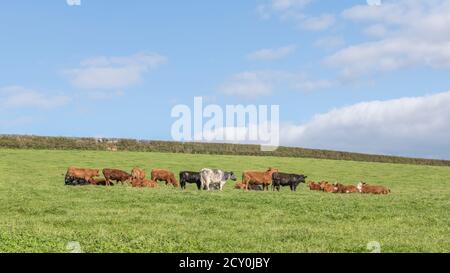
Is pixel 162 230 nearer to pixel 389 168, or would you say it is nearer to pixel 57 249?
pixel 57 249

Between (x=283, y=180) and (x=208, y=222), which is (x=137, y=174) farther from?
(x=208, y=222)

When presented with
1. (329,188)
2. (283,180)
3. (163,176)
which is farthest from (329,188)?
(163,176)

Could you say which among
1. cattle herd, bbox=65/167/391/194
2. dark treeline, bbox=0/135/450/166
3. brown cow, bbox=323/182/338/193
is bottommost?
brown cow, bbox=323/182/338/193

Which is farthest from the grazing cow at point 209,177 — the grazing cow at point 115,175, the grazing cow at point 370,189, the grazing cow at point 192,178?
the grazing cow at point 370,189

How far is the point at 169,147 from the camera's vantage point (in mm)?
80500

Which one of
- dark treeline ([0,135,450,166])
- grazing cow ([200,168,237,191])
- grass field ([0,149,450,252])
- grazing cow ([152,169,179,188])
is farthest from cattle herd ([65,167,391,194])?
dark treeline ([0,135,450,166])

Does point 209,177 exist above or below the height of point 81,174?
below

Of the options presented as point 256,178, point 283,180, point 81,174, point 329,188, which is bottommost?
point 329,188

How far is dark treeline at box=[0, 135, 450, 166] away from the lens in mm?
74750

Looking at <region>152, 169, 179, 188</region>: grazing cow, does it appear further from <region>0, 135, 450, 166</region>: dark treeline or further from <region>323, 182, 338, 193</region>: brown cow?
<region>0, 135, 450, 166</region>: dark treeline

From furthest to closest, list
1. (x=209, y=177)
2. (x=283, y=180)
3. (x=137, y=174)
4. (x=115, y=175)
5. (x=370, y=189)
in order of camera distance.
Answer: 1. (x=137, y=174)
2. (x=115, y=175)
3. (x=283, y=180)
4. (x=209, y=177)
5. (x=370, y=189)
